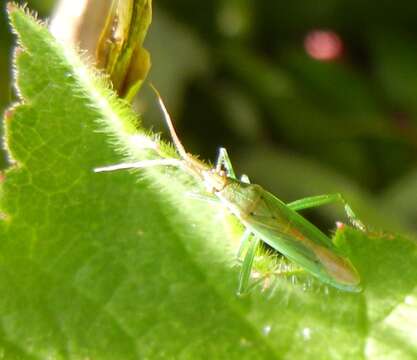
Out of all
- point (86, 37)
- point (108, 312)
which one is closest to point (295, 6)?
point (86, 37)

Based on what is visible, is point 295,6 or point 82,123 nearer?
point 82,123

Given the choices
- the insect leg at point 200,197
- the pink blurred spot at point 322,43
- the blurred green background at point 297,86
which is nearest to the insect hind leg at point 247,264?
the insect leg at point 200,197

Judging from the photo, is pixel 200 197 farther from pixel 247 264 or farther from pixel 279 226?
pixel 279 226

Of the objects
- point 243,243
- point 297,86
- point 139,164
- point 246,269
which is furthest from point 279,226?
point 297,86

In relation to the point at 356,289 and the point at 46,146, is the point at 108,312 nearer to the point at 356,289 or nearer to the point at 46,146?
the point at 46,146

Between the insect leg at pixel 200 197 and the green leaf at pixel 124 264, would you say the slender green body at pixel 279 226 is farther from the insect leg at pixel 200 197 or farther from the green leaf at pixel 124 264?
the green leaf at pixel 124 264

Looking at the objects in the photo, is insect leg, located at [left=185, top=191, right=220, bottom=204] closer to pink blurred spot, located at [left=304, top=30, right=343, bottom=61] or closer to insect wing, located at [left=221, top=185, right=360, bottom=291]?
insect wing, located at [left=221, top=185, right=360, bottom=291]
